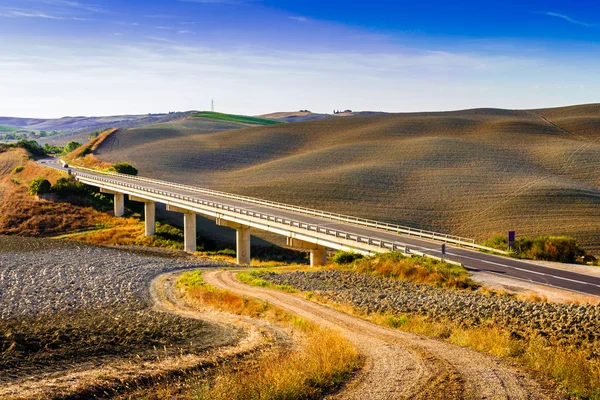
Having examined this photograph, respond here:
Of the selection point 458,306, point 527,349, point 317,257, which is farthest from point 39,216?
point 527,349

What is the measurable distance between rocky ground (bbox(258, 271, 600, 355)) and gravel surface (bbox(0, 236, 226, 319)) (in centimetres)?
1008

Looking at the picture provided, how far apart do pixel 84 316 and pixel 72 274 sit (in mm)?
15923

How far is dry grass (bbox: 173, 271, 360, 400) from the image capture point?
1273 centimetres

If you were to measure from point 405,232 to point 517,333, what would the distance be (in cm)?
3245

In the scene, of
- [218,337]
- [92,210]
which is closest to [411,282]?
[218,337]

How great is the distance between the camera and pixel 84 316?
2823 cm

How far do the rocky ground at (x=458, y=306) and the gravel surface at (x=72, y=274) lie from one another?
10.1 m

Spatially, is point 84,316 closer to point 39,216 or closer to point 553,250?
point 553,250

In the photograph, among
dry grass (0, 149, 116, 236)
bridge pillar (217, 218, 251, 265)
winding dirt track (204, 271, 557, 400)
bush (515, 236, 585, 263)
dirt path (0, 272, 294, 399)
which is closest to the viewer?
winding dirt track (204, 271, 557, 400)

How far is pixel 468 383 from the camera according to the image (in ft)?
44.5

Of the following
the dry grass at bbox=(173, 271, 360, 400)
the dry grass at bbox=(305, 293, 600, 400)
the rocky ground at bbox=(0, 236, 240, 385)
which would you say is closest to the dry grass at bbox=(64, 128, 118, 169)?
the rocky ground at bbox=(0, 236, 240, 385)

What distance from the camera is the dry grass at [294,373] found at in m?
12.7

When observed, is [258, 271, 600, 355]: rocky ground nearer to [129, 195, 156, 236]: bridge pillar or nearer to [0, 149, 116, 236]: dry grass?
[129, 195, 156, 236]: bridge pillar

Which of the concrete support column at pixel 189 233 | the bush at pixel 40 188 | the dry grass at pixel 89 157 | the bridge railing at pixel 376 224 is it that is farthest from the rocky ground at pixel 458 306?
the dry grass at pixel 89 157
